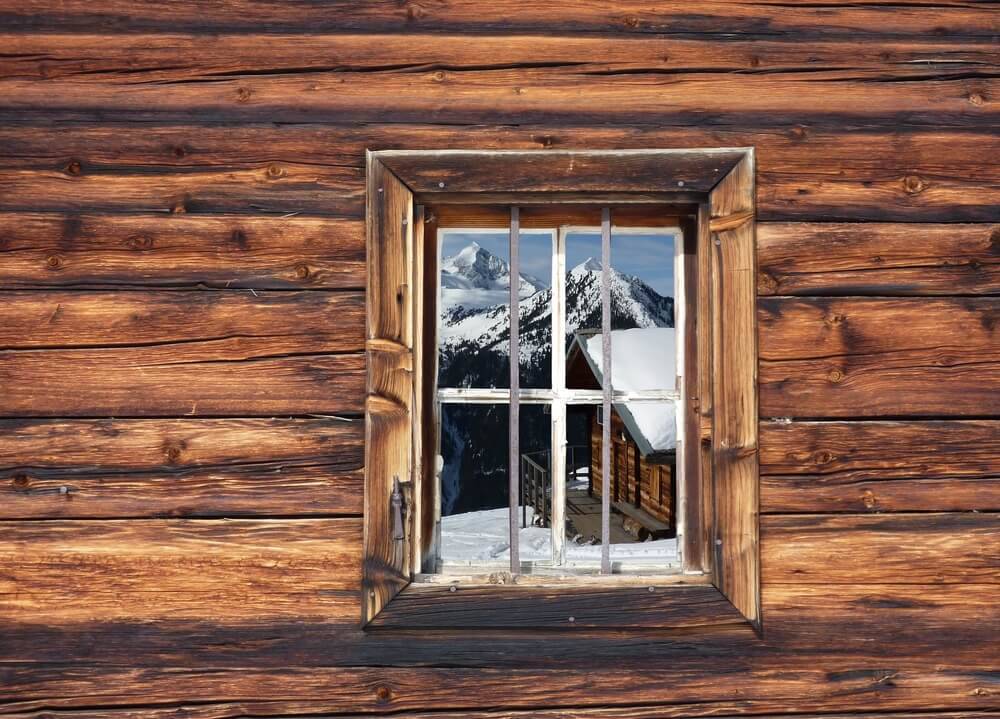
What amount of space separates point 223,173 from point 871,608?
217cm

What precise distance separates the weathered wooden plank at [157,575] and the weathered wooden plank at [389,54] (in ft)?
4.21

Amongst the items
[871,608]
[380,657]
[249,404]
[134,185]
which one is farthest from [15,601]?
[871,608]

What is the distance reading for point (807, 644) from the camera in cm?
198

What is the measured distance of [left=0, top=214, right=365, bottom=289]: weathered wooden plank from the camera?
199 cm

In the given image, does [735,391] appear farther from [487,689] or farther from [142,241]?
[142,241]

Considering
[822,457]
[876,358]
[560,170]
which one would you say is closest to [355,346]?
[560,170]

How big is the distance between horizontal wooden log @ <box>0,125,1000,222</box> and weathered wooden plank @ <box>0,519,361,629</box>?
2.81ft

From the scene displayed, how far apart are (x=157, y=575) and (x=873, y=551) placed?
1970 mm

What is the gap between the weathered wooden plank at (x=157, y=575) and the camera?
196cm

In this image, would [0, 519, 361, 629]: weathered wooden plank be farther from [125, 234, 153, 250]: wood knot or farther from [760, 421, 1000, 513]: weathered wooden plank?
[760, 421, 1000, 513]: weathered wooden plank

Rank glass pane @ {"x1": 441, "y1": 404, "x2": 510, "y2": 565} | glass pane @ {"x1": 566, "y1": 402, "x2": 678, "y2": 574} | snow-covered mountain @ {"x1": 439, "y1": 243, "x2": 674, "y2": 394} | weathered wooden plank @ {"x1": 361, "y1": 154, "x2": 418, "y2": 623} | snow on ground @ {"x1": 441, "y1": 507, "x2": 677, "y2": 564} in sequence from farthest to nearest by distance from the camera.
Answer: glass pane @ {"x1": 441, "y1": 404, "x2": 510, "y2": 565} → snow-covered mountain @ {"x1": 439, "y1": 243, "x2": 674, "y2": 394} → glass pane @ {"x1": 566, "y1": 402, "x2": 678, "y2": 574} → snow on ground @ {"x1": 441, "y1": 507, "x2": 677, "y2": 564} → weathered wooden plank @ {"x1": 361, "y1": 154, "x2": 418, "y2": 623}

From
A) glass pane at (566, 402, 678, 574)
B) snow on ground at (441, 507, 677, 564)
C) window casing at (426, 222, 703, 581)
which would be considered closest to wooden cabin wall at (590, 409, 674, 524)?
glass pane at (566, 402, 678, 574)

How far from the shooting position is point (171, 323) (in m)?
1.99

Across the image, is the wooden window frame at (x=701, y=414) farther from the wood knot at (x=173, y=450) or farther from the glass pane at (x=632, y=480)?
the glass pane at (x=632, y=480)
